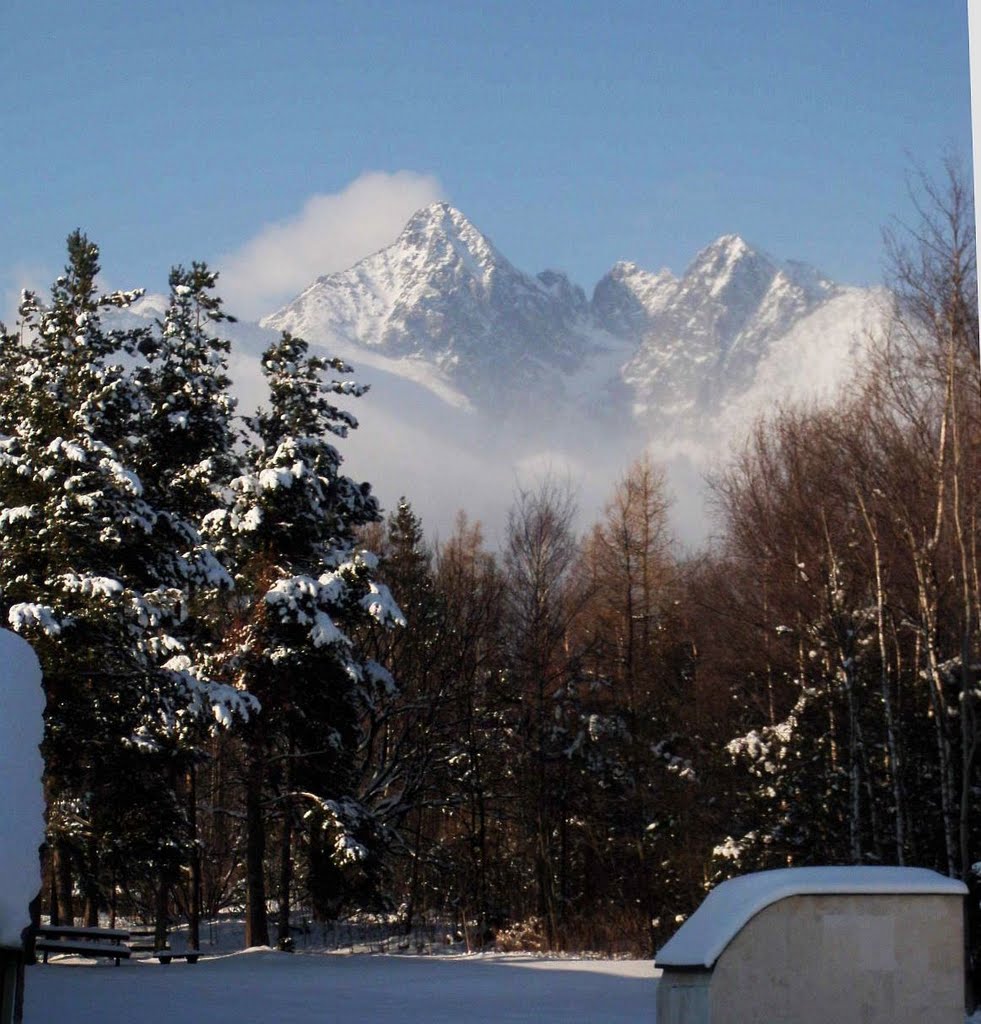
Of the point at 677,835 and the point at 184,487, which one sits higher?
the point at 184,487

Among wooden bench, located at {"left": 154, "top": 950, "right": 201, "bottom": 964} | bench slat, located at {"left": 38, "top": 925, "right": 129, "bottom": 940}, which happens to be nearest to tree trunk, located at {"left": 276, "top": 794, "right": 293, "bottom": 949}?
wooden bench, located at {"left": 154, "top": 950, "right": 201, "bottom": 964}

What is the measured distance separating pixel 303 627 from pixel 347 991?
794 cm

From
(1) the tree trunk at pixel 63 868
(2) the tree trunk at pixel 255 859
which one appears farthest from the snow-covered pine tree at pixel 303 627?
(1) the tree trunk at pixel 63 868

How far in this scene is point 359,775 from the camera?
24000 millimetres

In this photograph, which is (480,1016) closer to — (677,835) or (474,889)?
(677,835)

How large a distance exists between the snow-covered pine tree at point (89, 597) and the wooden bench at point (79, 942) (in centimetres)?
49

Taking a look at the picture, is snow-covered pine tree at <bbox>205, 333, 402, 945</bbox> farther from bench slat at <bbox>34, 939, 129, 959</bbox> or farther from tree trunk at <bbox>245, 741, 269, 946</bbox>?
bench slat at <bbox>34, 939, 129, 959</bbox>

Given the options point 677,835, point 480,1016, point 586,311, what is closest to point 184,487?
point 677,835

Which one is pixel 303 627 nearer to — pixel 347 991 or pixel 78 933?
pixel 78 933

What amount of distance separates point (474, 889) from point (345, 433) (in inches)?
372

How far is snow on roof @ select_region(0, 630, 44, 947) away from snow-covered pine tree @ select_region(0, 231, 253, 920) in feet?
30.9

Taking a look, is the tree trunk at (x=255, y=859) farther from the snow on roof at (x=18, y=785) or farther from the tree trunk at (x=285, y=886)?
the snow on roof at (x=18, y=785)

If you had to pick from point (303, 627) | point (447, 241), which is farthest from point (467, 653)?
point (447, 241)

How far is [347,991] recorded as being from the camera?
13906mm
